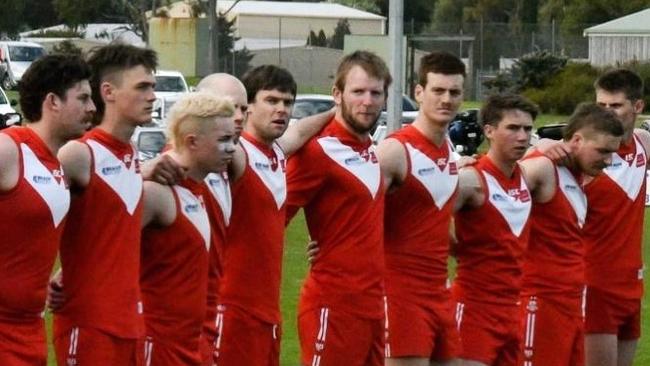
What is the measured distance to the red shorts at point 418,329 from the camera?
341 inches

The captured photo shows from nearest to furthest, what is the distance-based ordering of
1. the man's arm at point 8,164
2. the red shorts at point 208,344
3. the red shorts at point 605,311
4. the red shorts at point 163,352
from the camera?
the man's arm at point 8,164 → the red shorts at point 163,352 → the red shorts at point 208,344 → the red shorts at point 605,311

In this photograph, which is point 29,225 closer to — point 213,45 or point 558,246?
point 558,246

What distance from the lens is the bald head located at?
25.5 ft

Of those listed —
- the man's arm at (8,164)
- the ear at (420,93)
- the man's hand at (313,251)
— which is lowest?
the man's hand at (313,251)

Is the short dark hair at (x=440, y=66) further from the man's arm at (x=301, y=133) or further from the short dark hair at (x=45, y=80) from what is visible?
the short dark hair at (x=45, y=80)

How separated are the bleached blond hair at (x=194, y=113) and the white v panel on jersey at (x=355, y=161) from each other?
1.11 m

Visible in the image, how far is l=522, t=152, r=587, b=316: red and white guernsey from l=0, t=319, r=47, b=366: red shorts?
137 inches

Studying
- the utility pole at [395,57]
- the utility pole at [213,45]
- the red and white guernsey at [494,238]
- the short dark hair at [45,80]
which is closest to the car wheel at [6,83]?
the utility pole at [213,45]

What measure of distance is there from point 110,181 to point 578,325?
3512mm

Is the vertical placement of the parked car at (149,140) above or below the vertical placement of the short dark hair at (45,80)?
below

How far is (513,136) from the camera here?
896cm

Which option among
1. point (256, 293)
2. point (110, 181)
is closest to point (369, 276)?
point (256, 293)

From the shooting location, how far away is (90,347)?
708 cm

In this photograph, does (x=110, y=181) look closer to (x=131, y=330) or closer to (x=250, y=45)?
(x=131, y=330)
